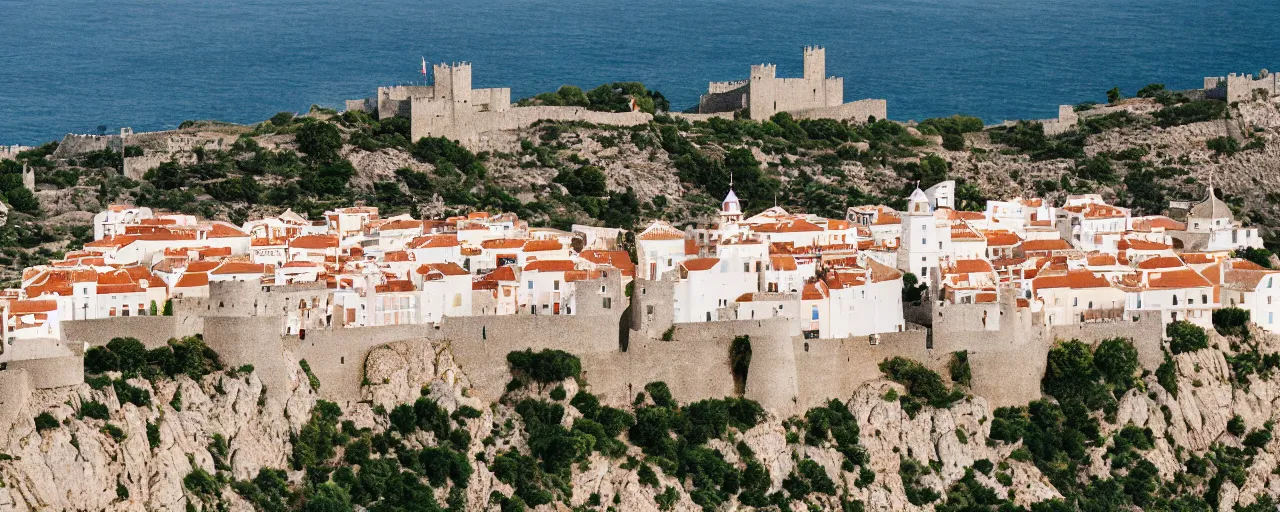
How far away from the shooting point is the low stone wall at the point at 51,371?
4600 cm

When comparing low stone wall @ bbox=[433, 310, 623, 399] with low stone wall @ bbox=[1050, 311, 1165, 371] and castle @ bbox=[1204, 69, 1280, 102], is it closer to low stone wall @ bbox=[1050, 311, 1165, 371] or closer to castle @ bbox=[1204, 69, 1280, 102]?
low stone wall @ bbox=[1050, 311, 1165, 371]

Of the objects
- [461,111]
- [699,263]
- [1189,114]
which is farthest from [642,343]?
[1189,114]

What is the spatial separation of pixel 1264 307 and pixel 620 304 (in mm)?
14524

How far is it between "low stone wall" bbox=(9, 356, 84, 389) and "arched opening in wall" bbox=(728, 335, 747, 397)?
1308 centimetres

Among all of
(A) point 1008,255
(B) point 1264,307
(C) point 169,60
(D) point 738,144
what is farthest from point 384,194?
(C) point 169,60

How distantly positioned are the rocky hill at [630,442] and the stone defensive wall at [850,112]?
28925mm

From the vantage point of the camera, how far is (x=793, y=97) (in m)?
84.8

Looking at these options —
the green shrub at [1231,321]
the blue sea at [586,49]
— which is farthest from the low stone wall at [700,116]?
the green shrub at [1231,321]

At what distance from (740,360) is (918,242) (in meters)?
6.84

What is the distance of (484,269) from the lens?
5622 cm

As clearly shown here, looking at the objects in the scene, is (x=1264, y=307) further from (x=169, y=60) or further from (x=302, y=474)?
(x=169, y=60)

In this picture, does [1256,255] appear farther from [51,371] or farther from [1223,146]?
[51,371]

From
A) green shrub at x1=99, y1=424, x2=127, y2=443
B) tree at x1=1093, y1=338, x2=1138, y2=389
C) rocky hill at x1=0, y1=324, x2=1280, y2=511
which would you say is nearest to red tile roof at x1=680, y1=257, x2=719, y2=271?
rocky hill at x1=0, y1=324, x2=1280, y2=511

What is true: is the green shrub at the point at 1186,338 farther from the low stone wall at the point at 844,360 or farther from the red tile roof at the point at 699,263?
the red tile roof at the point at 699,263
